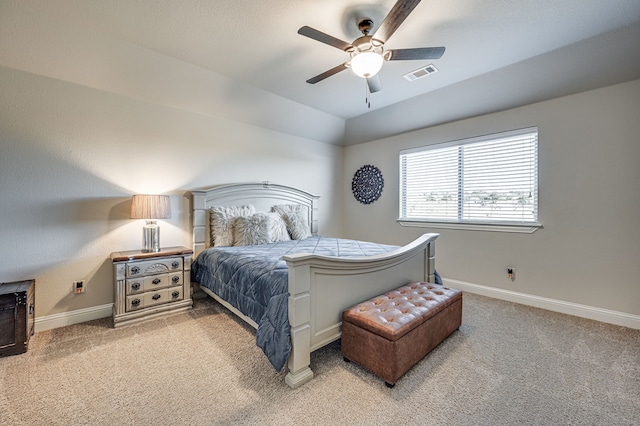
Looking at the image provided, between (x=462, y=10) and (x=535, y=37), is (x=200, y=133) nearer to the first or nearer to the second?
(x=462, y=10)

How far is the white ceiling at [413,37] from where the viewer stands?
6.70 feet

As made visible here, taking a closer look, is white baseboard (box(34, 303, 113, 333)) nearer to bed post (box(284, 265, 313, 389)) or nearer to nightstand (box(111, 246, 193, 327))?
nightstand (box(111, 246, 193, 327))

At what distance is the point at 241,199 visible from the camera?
388 centimetres

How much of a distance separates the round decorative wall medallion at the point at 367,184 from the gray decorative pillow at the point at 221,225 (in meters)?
2.43

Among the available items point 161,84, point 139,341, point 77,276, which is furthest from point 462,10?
point 77,276

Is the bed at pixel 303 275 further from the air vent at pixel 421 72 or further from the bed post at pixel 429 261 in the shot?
the air vent at pixel 421 72

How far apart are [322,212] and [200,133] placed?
246 cm

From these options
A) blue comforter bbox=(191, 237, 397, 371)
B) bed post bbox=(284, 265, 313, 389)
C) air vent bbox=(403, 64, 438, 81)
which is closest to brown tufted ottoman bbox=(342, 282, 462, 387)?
bed post bbox=(284, 265, 313, 389)

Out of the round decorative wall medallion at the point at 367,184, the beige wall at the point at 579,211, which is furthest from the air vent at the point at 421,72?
the round decorative wall medallion at the point at 367,184

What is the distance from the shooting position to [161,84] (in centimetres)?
296

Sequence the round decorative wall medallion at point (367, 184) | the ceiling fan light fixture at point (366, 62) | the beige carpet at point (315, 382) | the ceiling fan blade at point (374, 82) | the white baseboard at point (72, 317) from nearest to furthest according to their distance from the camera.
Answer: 1. the beige carpet at point (315, 382)
2. the ceiling fan light fixture at point (366, 62)
3. the ceiling fan blade at point (374, 82)
4. the white baseboard at point (72, 317)
5. the round decorative wall medallion at point (367, 184)

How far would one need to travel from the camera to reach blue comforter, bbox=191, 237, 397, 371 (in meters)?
1.78

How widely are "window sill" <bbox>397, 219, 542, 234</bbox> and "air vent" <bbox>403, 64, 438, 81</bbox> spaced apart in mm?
2068

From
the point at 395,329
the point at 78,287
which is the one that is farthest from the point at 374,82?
the point at 78,287
